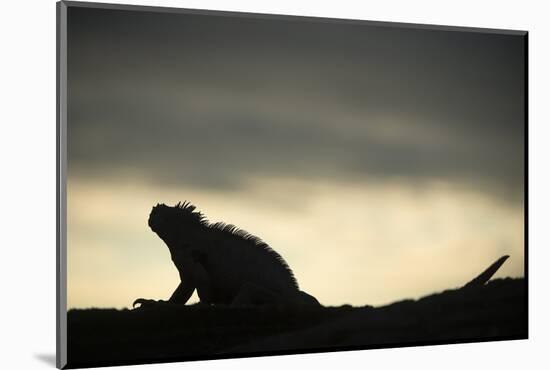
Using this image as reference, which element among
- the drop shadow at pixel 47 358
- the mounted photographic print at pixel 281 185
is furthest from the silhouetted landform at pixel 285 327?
the drop shadow at pixel 47 358

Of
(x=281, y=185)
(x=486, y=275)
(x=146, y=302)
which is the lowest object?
(x=146, y=302)

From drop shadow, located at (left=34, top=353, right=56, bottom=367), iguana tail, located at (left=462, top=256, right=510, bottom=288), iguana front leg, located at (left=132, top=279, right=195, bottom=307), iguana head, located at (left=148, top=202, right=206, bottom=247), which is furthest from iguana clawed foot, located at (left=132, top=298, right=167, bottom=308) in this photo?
iguana tail, located at (left=462, top=256, right=510, bottom=288)

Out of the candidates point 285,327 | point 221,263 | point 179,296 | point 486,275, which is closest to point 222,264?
point 221,263

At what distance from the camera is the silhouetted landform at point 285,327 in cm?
643

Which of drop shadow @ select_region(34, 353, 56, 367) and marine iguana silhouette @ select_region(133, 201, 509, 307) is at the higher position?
marine iguana silhouette @ select_region(133, 201, 509, 307)

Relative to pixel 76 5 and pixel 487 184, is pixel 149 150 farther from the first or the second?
pixel 487 184

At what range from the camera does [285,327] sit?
6859mm

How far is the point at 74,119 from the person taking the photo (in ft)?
20.7

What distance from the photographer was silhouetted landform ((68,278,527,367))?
6434 millimetres

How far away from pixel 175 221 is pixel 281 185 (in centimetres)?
75

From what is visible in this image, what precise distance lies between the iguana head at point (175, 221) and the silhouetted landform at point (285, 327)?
0.46 m

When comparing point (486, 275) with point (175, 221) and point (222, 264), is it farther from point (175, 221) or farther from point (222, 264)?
Result: point (175, 221)

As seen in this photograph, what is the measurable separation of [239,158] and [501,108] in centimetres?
205

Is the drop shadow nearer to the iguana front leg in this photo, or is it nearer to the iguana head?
the iguana front leg
